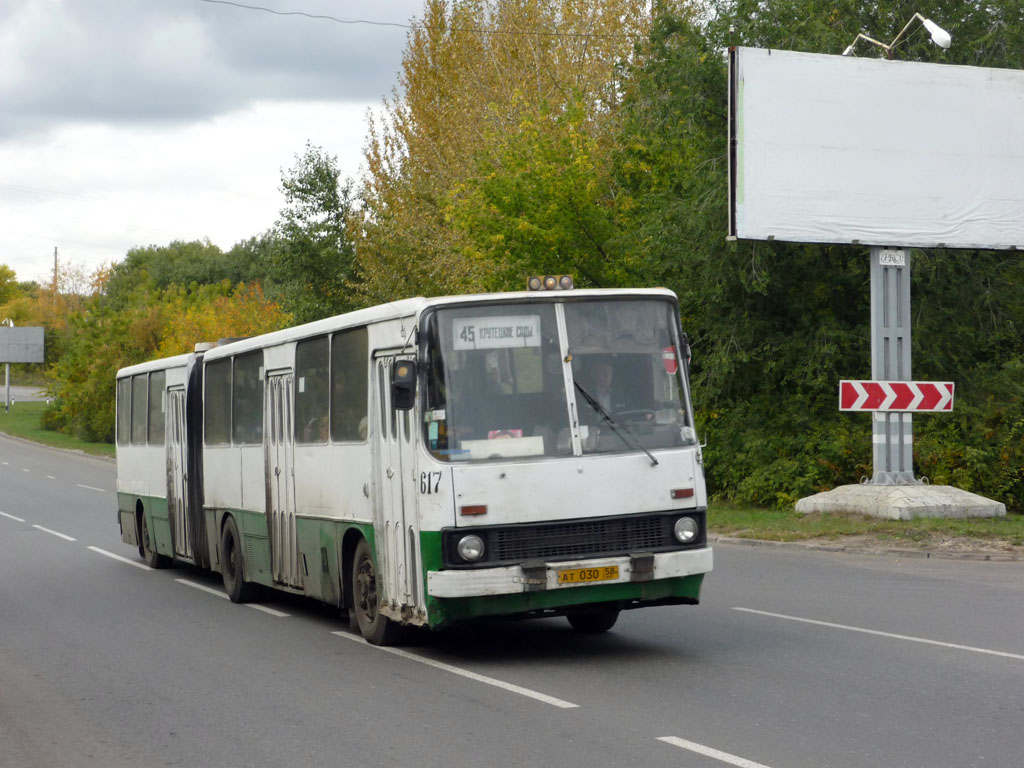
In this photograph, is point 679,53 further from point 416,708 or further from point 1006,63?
point 416,708

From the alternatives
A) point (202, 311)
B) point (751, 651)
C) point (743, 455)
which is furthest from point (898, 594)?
point (202, 311)

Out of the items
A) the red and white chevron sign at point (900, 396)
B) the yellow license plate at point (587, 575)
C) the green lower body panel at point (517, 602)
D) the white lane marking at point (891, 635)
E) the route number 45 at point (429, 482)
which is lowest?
the white lane marking at point (891, 635)

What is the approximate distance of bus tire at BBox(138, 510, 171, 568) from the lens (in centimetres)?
2058

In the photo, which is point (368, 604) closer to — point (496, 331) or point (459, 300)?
point (496, 331)

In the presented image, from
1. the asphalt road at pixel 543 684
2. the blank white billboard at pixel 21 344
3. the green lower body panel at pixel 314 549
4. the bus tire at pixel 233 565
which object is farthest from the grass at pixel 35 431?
the asphalt road at pixel 543 684

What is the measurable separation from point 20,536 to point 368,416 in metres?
16.3

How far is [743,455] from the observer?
29141mm

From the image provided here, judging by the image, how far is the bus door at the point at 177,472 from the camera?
61.2 ft

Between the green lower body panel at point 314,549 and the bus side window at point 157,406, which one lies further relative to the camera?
the bus side window at point 157,406

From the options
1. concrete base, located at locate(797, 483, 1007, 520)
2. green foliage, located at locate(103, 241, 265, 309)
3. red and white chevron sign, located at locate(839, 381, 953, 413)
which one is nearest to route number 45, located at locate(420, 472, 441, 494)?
concrete base, located at locate(797, 483, 1007, 520)

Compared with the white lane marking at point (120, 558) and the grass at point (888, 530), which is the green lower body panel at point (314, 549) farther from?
the grass at point (888, 530)

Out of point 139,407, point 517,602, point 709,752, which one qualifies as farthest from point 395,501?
point 139,407

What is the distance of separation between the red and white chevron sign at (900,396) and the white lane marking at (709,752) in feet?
52.5

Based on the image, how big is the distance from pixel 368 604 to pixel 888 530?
1113 centimetres
